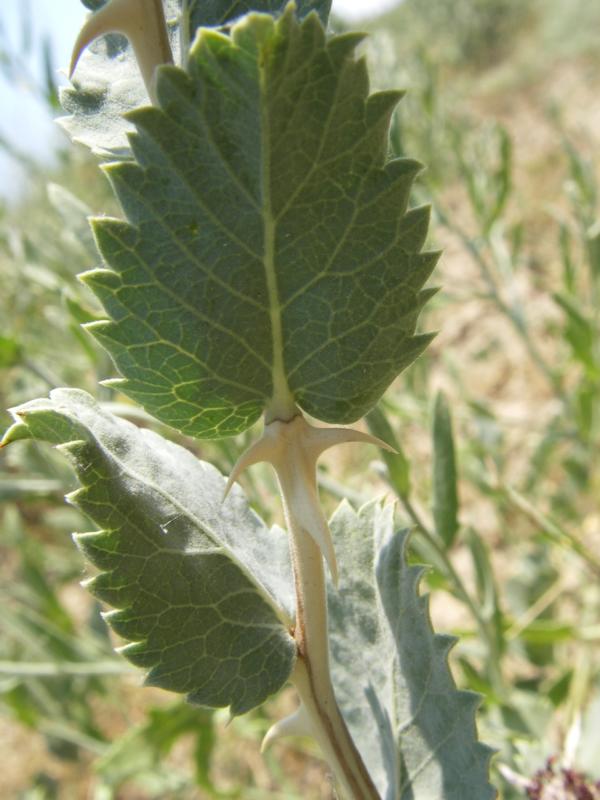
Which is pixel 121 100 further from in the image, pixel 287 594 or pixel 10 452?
pixel 10 452

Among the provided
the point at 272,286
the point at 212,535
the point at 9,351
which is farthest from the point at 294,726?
the point at 9,351

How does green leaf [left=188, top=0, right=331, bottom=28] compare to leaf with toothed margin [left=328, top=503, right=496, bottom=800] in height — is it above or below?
above

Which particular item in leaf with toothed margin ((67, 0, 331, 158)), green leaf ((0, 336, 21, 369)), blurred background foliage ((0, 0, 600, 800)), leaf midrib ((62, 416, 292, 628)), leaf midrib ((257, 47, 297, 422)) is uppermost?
leaf with toothed margin ((67, 0, 331, 158))

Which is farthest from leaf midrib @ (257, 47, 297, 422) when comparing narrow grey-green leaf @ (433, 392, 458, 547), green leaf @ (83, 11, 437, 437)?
narrow grey-green leaf @ (433, 392, 458, 547)

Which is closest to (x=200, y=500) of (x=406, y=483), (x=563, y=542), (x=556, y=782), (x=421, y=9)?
(x=406, y=483)

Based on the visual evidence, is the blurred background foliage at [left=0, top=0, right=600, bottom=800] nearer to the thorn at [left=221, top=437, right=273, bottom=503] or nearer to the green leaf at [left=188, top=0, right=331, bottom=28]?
the thorn at [left=221, top=437, right=273, bottom=503]

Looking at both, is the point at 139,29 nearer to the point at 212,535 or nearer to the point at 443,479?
the point at 212,535

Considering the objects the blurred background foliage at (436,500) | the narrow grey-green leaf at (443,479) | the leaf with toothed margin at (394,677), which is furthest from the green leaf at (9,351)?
the leaf with toothed margin at (394,677)
